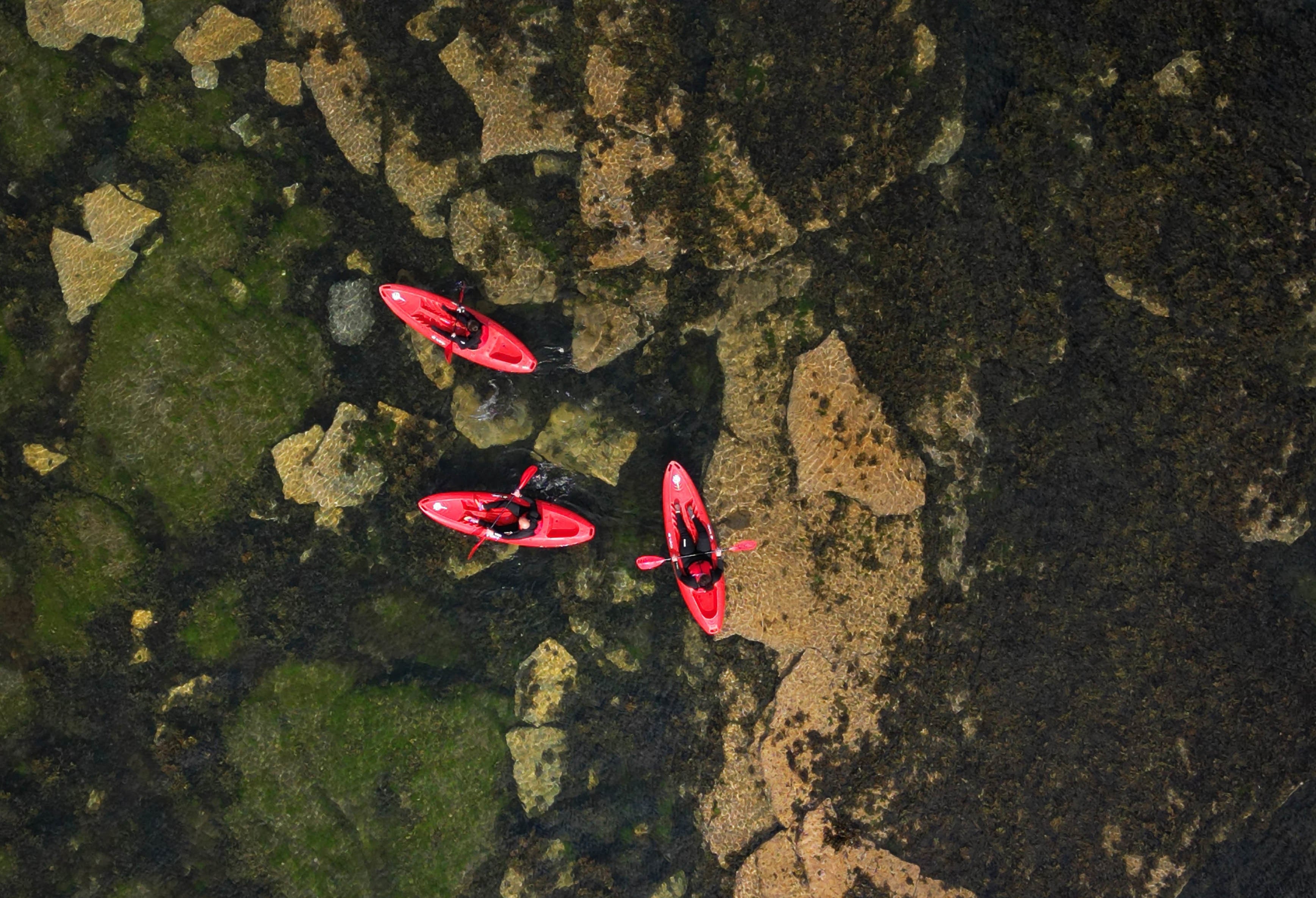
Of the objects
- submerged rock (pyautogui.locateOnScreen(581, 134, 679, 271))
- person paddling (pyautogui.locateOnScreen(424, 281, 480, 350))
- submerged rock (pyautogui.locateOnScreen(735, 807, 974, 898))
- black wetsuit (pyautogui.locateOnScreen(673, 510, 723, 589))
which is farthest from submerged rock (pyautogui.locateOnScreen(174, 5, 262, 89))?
submerged rock (pyautogui.locateOnScreen(735, 807, 974, 898))

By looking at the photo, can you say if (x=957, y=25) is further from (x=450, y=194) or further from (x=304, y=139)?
(x=304, y=139)

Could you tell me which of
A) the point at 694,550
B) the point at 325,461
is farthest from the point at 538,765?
the point at 325,461

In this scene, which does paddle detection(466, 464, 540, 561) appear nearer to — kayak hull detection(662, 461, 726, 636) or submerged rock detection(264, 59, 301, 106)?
kayak hull detection(662, 461, 726, 636)

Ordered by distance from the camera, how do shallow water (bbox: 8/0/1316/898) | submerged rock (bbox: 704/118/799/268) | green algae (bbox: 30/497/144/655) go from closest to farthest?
shallow water (bbox: 8/0/1316/898) → submerged rock (bbox: 704/118/799/268) → green algae (bbox: 30/497/144/655)

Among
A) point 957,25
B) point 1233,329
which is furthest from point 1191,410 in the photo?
point 957,25

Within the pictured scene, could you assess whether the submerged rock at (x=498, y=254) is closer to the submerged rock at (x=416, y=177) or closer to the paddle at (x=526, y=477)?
the submerged rock at (x=416, y=177)

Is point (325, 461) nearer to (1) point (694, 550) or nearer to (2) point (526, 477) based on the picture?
(2) point (526, 477)

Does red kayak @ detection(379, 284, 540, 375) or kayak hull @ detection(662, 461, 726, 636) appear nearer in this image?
red kayak @ detection(379, 284, 540, 375)
